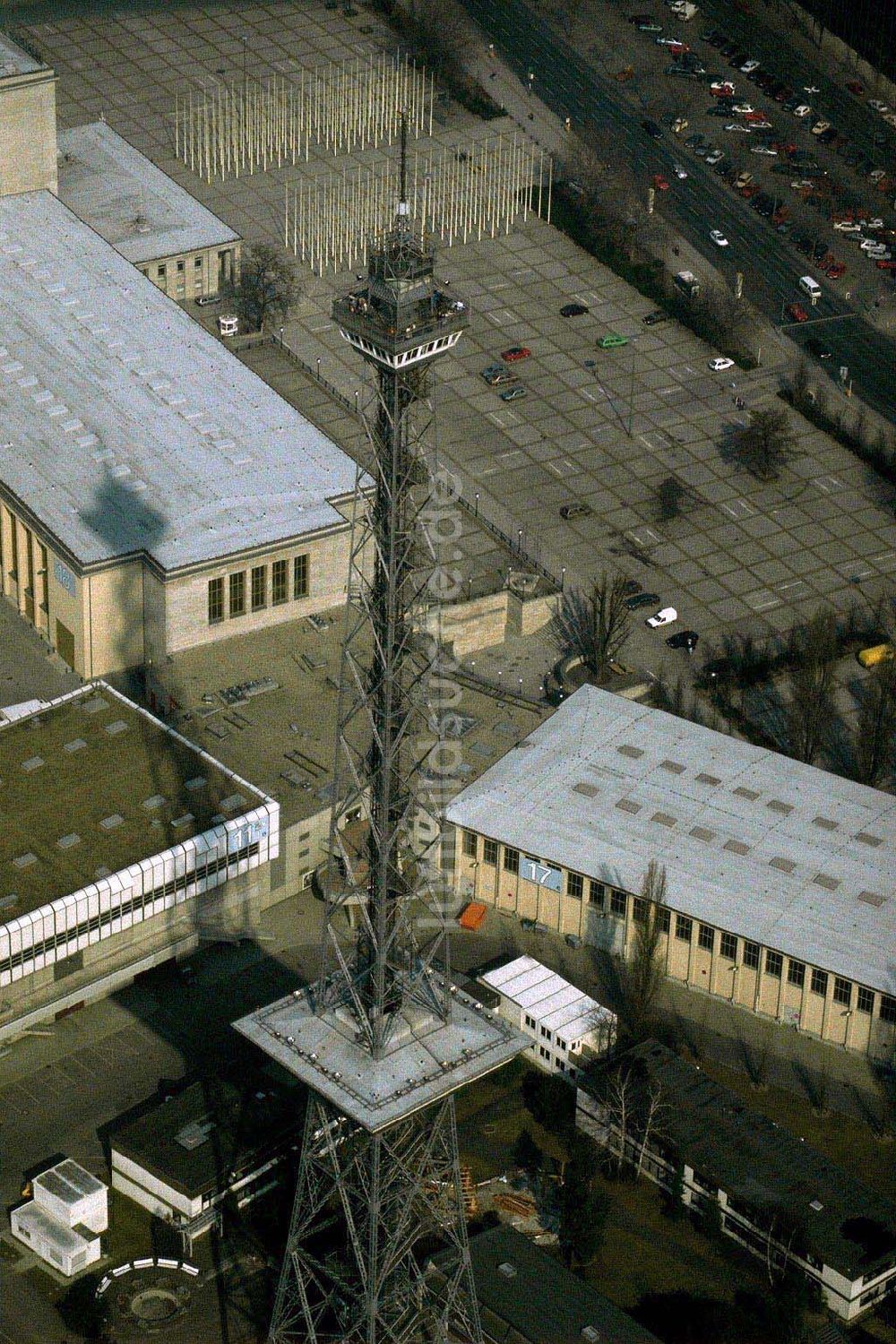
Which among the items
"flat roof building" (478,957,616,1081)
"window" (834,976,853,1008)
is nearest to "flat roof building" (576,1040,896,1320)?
"flat roof building" (478,957,616,1081)

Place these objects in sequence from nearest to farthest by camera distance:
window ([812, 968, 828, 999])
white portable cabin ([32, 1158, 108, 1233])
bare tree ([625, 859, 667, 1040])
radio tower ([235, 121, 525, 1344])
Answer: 1. radio tower ([235, 121, 525, 1344])
2. white portable cabin ([32, 1158, 108, 1233])
3. bare tree ([625, 859, 667, 1040])
4. window ([812, 968, 828, 999])

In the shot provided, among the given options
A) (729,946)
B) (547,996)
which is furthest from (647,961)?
(729,946)

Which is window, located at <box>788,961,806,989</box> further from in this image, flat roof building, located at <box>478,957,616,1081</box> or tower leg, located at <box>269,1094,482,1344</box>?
tower leg, located at <box>269,1094,482,1344</box>

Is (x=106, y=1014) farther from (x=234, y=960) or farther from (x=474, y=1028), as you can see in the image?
(x=474, y=1028)

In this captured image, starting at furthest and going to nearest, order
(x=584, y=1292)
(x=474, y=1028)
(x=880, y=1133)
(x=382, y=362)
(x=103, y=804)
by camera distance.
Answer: (x=103, y=804)
(x=880, y=1133)
(x=584, y=1292)
(x=474, y=1028)
(x=382, y=362)

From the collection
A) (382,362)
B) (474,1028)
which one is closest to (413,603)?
(382,362)

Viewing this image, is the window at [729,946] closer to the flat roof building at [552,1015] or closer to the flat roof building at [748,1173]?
the flat roof building at [552,1015]
